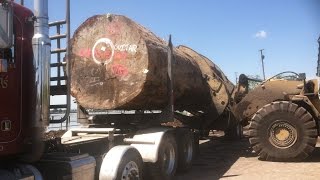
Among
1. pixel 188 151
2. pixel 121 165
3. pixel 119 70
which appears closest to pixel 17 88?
pixel 121 165

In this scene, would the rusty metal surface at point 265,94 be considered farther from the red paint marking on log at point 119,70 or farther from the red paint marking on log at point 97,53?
the red paint marking on log at point 97,53

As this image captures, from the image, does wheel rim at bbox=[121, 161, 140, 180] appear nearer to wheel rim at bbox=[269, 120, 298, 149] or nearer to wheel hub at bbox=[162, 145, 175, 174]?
wheel hub at bbox=[162, 145, 175, 174]

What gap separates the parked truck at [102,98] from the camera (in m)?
4.87

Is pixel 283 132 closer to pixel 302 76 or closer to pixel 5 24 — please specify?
pixel 302 76

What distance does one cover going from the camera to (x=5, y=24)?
4078mm

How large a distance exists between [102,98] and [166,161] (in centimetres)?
171

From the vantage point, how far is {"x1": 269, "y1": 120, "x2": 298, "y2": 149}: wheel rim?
10750 mm

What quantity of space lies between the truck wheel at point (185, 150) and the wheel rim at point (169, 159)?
0.71 metres

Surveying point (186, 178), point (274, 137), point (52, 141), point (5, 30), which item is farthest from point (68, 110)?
point (274, 137)

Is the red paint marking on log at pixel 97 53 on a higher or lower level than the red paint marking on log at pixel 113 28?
lower

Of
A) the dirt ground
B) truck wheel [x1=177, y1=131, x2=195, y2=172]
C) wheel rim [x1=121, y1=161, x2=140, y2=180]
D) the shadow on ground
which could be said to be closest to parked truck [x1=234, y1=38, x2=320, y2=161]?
the dirt ground

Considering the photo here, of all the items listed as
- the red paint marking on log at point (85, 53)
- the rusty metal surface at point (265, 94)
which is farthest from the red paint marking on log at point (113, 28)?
the rusty metal surface at point (265, 94)

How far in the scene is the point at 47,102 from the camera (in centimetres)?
487

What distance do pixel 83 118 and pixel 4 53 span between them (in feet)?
13.8
